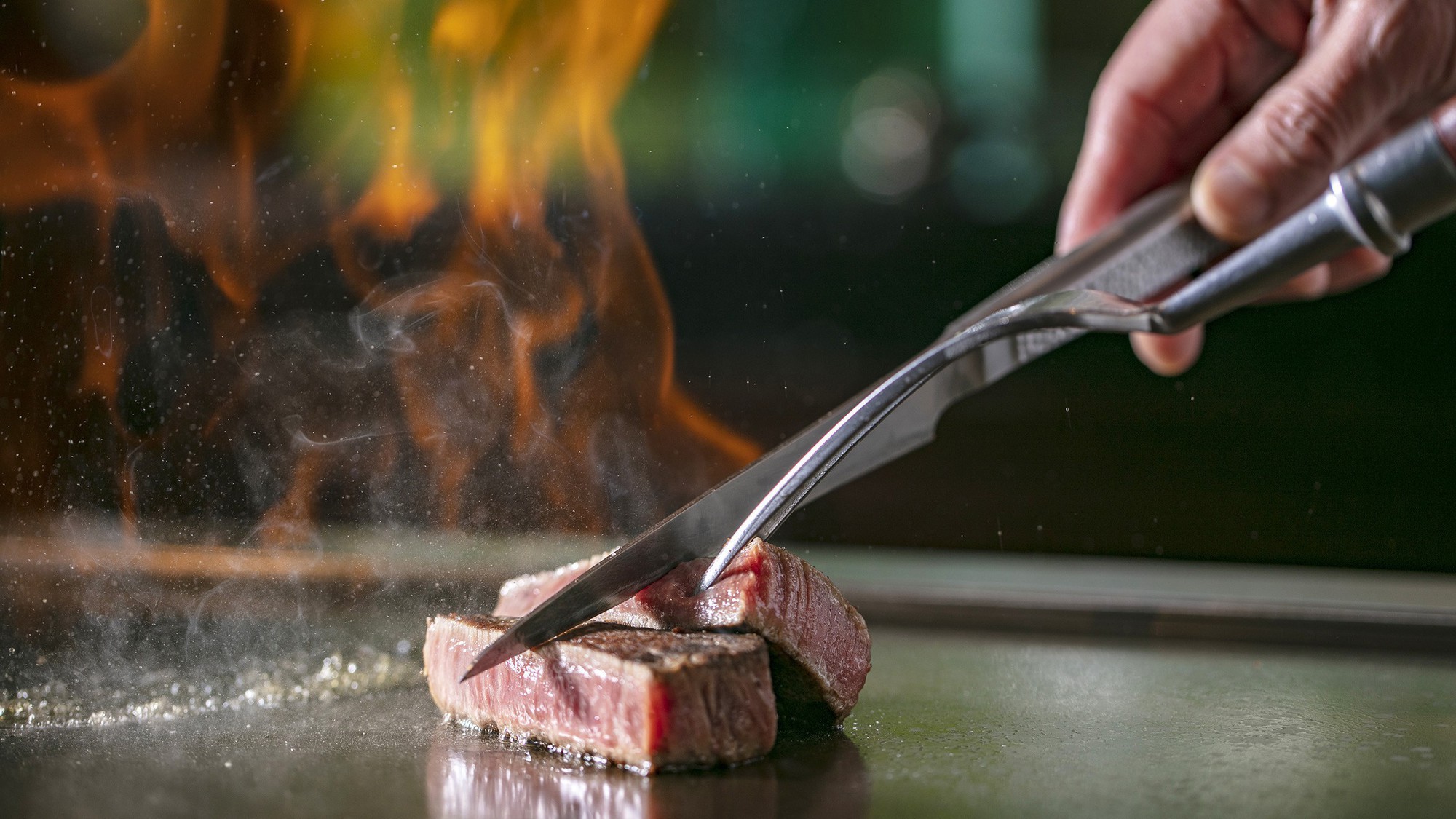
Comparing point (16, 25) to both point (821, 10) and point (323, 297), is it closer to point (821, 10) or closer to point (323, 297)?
point (323, 297)

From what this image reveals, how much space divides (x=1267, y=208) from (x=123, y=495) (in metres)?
1.61

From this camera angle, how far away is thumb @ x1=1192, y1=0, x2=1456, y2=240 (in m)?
1.31

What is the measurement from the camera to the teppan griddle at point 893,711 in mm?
1198

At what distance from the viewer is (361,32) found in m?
2.16

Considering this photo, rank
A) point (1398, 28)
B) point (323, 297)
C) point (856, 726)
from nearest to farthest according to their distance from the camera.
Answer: point (1398, 28), point (856, 726), point (323, 297)

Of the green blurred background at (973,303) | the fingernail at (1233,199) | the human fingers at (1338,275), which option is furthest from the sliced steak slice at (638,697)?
the green blurred background at (973,303)

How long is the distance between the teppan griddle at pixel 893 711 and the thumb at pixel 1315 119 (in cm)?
61

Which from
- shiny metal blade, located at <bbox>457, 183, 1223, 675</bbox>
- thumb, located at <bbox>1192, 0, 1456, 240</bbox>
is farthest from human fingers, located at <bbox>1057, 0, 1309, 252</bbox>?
thumb, located at <bbox>1192, 0, 1456, 240</bbox>

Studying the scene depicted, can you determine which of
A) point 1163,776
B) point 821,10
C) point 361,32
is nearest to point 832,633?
point 1163,776

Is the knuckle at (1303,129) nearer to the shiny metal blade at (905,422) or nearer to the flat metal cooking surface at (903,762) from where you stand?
the shiny metal blade at (905,422)

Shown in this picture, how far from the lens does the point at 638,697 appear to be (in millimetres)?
1255

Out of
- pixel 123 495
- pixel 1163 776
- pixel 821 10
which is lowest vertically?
pixel 1163 776

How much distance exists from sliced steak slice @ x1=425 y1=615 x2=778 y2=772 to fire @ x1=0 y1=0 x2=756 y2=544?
21.3 inches

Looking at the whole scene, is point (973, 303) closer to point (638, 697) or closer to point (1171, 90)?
point (1171, 90)
